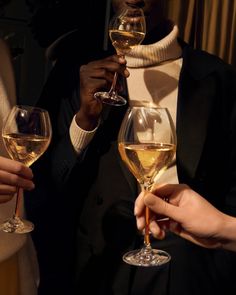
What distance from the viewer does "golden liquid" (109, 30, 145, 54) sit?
1.49m

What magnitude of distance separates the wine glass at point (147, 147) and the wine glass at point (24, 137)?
223mm

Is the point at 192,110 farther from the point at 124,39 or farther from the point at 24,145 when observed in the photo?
the point at 24,145

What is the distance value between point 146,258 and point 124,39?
28.9 inches

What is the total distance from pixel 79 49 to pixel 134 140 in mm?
1038

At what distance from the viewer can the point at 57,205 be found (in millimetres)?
1772

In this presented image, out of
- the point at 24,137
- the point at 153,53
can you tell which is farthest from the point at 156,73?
the point at 24,137

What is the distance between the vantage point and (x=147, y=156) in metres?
1.00

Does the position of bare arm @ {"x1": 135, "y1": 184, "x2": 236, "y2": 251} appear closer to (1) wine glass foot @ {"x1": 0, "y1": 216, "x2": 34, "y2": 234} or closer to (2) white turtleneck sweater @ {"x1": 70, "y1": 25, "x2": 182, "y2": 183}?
(1) wine glass foot @ {"x1": 0, "y1": 216, "x2": 34, "y2": 234}

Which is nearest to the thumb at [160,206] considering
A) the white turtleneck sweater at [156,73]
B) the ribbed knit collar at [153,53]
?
the white turtleneck sweater at [156,73]

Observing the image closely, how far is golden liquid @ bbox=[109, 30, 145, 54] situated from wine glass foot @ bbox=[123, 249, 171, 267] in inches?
27.0

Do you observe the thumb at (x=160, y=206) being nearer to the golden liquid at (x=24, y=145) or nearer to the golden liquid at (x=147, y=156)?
the golden liquid at (x=147, y=156)

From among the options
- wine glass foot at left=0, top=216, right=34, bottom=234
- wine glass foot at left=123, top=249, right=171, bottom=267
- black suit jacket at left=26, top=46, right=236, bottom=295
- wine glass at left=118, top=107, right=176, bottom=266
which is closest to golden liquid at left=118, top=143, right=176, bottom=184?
wine glass at left=118, top=107, right=176, bottom=266

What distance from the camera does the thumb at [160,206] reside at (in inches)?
38.6

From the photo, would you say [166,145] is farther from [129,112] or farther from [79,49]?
[79,49]
